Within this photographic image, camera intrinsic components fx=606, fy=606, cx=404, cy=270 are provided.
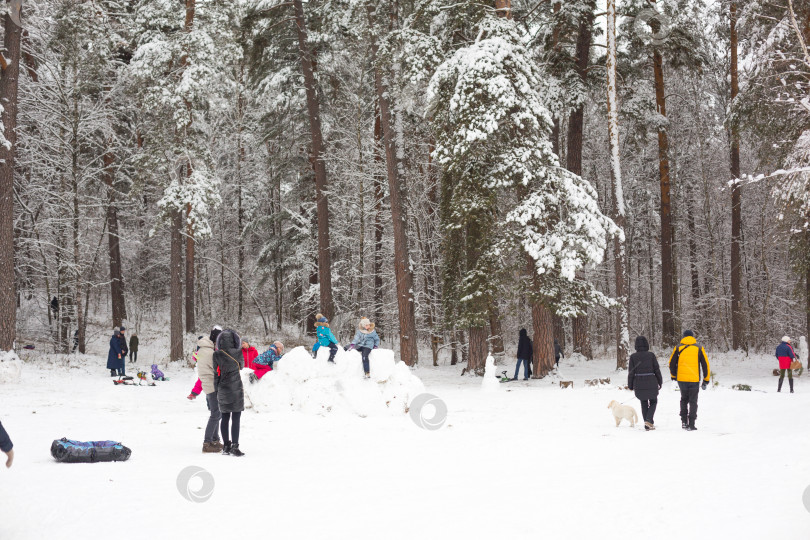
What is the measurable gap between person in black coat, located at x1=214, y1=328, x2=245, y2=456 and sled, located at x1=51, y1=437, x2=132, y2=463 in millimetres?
1265

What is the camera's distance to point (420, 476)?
24.3ft

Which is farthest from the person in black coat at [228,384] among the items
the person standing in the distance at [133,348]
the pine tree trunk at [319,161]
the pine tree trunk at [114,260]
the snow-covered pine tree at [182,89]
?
the pine tree trunk at [114,260]

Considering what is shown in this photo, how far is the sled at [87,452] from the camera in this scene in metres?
7.49

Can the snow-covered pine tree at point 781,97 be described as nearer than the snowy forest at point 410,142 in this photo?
Yes

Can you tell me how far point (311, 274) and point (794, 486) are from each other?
24.8 meters

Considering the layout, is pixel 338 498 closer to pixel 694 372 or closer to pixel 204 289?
pixel 694 372

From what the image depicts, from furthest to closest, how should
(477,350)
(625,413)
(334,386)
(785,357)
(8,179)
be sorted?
(477,350) < (8,179) < (785,357) < (334,386) < (625,413)

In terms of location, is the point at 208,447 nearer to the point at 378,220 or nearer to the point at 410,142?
the point at 410,142

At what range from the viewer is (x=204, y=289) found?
40125mm

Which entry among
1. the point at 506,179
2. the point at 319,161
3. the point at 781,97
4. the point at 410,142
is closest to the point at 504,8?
the point at 506,179

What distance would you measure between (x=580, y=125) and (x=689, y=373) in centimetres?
1342

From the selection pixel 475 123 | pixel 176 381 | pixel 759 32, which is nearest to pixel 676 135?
pixel 759 32

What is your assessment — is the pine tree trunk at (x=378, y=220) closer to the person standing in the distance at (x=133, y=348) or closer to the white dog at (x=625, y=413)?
the person standing in the distance at (x=133, y=348)

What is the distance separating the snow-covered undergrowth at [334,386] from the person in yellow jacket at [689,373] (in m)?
4.94
